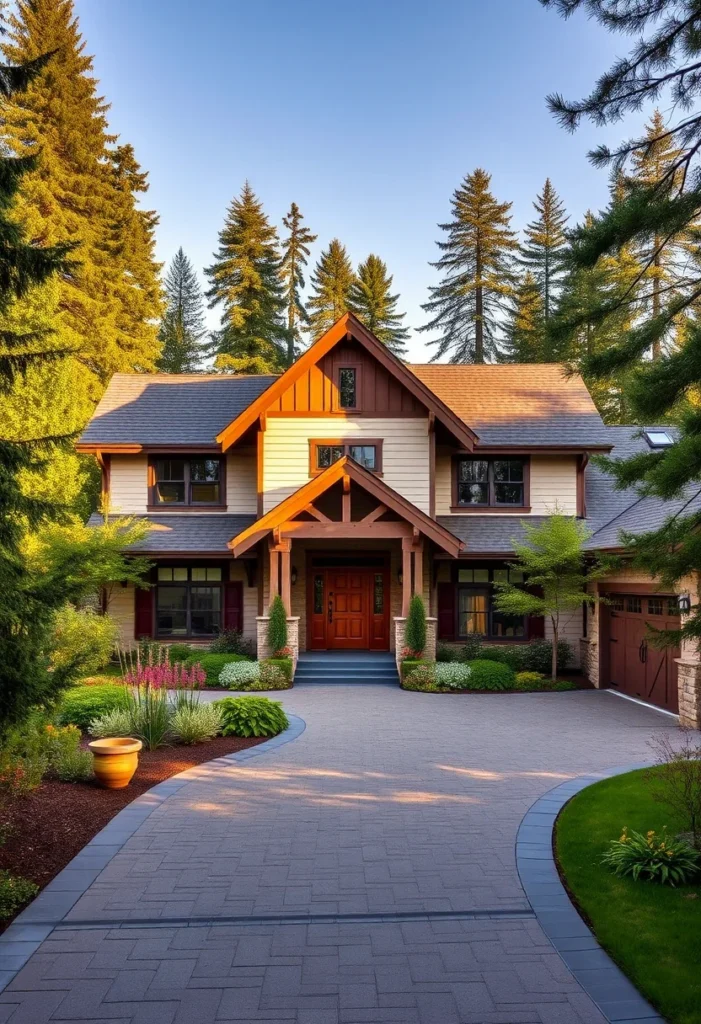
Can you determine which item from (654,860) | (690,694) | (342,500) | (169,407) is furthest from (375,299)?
(654,860)

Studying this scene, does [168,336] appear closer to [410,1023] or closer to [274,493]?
[274,493]

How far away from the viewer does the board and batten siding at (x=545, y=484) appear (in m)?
19.3

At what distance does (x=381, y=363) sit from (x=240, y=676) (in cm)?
855

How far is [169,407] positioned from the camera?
821 inches

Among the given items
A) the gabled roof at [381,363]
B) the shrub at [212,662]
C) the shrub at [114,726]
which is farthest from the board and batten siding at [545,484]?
the shrub at [114,726]

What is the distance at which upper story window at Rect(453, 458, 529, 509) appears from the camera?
19.4 m

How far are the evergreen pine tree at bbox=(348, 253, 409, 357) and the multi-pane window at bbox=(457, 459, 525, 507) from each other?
73.0 ft

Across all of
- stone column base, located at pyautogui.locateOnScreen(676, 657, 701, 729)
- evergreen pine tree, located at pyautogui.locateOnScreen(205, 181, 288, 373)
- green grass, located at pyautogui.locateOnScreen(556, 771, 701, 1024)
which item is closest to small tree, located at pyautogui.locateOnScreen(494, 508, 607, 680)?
stone column base, located at pyautogui.locateOnScreen(676, 657, 701, 729)

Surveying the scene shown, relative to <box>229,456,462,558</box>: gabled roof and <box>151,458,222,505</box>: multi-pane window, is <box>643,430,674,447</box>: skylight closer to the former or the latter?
<box>229,456,462,558</box>: gabled roof

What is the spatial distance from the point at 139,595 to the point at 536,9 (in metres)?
16.4

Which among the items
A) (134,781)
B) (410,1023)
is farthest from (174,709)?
(410,1023)

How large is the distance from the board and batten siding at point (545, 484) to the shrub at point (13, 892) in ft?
49.1

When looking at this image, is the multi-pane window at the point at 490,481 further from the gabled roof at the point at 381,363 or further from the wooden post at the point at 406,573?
the wooden post at the point at 406,573

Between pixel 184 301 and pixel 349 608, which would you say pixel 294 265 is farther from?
pixel 349 608
